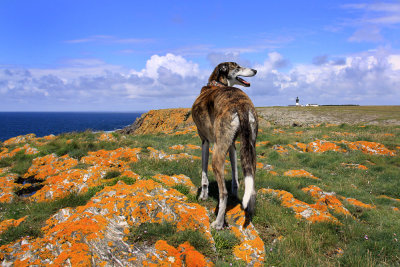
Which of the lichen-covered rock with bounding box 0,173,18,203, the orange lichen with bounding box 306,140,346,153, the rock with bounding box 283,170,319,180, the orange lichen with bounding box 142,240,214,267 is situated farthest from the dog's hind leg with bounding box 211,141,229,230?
the orange lichen with bounding box 306,140,346,153

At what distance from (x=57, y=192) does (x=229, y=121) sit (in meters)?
4.44

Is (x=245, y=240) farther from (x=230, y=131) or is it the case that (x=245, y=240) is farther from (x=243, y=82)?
(x=243, y=82)

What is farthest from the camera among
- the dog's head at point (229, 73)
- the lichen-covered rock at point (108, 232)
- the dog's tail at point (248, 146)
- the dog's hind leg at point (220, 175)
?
the dog's head at point (229, 73)

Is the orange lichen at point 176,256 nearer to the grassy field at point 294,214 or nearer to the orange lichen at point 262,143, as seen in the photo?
the grassy field at point 294,214

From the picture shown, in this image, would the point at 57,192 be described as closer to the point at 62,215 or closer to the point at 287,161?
the point at 62,215

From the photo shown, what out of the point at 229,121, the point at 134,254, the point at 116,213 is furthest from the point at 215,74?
the point at 134,254

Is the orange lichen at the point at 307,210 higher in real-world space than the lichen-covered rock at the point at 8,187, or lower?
lower

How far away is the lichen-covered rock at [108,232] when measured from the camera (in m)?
3.34

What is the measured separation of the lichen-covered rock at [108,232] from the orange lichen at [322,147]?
9.29m

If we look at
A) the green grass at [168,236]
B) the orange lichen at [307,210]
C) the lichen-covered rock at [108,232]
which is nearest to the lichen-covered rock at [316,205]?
the orange lichen at [307,210]

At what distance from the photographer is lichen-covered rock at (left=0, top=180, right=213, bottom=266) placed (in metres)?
3.34

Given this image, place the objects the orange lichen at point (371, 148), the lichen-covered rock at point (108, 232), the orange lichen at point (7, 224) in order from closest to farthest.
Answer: the lichen-covered rock at point (108, 232) → the orange lichen at point (7, 224) → the orange lichen at point (371, 148)

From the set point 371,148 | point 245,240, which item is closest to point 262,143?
point 371,148

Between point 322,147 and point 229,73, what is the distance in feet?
27.8
